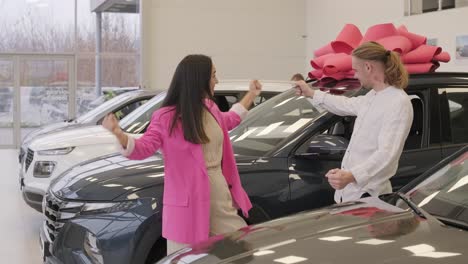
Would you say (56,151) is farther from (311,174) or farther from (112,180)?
(311,174)

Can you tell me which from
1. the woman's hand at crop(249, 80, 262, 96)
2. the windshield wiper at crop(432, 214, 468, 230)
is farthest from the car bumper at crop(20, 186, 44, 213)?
the windshield wiper at crop(432, 214, 468, 230)

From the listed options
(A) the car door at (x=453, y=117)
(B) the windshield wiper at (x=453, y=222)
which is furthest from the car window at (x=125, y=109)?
(B) the windshield wiper at (x=453, y=222)

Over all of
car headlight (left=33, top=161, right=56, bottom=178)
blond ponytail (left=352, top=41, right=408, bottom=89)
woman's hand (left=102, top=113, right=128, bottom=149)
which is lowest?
car headlight (left=33, top=161, right=56, bottom=178)

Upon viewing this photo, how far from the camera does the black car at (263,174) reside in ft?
11.6

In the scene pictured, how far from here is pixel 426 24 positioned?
1145cm

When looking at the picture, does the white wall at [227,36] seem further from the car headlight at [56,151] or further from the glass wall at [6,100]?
the car headlight at [56,151]

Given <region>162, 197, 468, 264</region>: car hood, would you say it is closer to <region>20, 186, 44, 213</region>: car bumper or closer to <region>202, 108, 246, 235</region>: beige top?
<region>202, 108, 246, 235</region>: beige top

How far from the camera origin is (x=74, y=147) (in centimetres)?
672

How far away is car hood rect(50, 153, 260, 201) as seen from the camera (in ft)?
11.8

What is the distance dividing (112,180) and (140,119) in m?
3.38

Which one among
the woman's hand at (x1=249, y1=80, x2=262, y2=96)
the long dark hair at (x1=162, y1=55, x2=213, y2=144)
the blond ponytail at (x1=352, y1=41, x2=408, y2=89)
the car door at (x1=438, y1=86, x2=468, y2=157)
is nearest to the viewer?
the long dark hair at (x1=162, y1=55, x2=213, y2=144)

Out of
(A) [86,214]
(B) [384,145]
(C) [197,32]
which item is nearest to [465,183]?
(B) [384,145]

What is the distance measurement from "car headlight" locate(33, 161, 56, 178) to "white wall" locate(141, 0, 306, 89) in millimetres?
9363

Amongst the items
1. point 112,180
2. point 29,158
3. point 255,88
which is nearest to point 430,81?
point 255,88
